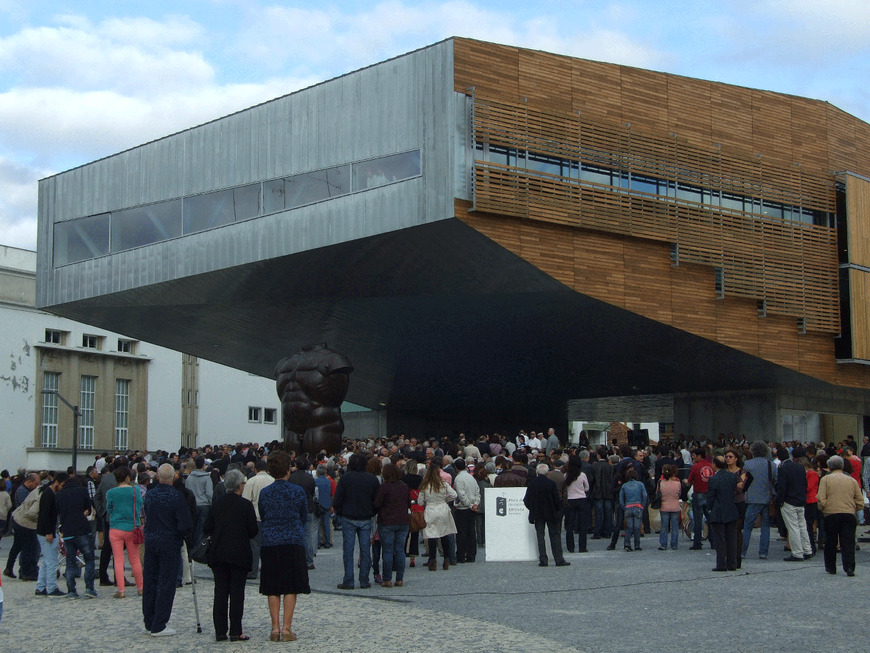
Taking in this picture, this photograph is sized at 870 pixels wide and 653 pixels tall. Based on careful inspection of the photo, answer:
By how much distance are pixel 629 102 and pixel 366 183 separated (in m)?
7.05

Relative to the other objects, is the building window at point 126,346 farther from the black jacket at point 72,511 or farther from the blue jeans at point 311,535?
the black jacket at point 72,511

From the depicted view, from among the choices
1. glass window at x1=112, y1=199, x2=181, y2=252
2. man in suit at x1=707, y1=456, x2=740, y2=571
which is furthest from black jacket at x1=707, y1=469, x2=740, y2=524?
glass window at x1=112, y1=199, x2=181, y2=252

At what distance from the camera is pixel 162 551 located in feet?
33.8

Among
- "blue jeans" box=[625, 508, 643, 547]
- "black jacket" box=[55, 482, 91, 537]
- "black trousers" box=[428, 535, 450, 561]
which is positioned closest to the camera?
"black jacket" box=[55, 482, 91, 537]

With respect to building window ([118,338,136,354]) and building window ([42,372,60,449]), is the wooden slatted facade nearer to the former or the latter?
building window ([42,372,60,449])

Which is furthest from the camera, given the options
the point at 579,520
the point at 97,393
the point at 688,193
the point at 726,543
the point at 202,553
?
the point at 97,393

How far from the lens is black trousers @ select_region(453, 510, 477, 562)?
52.9ft

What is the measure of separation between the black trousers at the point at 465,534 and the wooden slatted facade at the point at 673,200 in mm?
9649

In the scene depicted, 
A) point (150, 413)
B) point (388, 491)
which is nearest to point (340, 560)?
point (388, 491)

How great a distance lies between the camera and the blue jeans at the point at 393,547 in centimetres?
1341

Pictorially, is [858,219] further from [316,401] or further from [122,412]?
[122,412]

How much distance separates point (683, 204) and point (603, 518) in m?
11.8

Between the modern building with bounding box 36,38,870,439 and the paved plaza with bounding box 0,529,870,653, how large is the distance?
39.2 ft

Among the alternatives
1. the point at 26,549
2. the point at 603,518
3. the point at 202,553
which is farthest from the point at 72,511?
the point at 603,518
